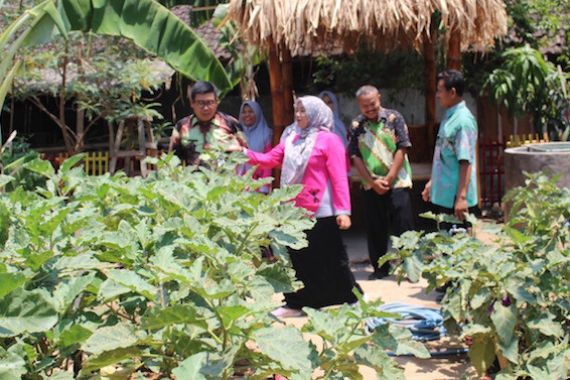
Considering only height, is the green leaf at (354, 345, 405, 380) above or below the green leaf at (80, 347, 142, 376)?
below

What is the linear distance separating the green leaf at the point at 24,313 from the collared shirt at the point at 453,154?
4.33m

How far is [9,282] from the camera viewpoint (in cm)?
188

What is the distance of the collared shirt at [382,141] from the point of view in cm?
674

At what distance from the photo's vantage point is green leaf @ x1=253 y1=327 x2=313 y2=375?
A: 1945mm

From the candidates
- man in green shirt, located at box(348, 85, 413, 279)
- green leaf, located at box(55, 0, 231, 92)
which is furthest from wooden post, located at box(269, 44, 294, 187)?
man in green shirt, located at box(348, 85, 413, 279)

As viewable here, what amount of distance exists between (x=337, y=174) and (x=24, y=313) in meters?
3.88

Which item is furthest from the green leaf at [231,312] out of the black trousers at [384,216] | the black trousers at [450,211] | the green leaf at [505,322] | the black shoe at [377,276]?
the black shoe at [377,276]

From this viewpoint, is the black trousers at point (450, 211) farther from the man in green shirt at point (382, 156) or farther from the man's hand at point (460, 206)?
the man in green shirt at point (382, 156)

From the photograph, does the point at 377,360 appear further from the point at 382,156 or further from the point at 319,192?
the point at 382,156

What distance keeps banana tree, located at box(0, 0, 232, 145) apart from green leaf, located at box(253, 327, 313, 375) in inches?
185

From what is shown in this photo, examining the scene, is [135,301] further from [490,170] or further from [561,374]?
[490,170]

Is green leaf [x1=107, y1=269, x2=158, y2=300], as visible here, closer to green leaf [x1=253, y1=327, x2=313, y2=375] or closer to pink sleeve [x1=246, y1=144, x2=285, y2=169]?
green leaf [x1=253, y1=327, x2=313, y2=375]


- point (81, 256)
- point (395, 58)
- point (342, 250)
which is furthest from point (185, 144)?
point (395, 58)

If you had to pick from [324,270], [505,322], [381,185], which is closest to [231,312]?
[505,322]
